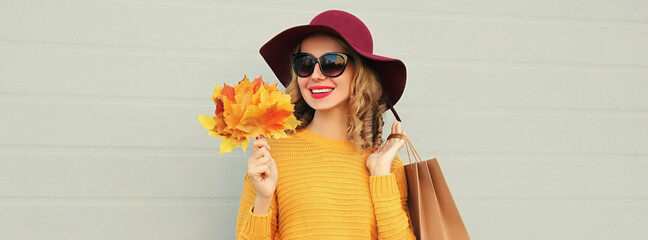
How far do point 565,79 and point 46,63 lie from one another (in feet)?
8.11

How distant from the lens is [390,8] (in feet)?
9.19

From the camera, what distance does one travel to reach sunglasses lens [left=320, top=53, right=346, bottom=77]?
1.98 meters

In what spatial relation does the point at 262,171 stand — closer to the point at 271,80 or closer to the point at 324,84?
the point at 324,84

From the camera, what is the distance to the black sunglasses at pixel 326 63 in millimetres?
1980

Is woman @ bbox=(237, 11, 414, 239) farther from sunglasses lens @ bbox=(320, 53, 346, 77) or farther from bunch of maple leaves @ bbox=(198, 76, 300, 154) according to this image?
bunch of maple leaves @ bbox=(198, 76, 300, 154)

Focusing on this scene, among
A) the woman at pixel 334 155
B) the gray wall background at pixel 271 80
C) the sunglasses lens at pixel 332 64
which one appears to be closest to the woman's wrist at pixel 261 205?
the woman at pixel 334 155

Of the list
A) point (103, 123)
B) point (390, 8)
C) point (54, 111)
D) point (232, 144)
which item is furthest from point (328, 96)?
point (54, 111)

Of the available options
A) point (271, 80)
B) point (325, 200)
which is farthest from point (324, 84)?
point (271, 80)

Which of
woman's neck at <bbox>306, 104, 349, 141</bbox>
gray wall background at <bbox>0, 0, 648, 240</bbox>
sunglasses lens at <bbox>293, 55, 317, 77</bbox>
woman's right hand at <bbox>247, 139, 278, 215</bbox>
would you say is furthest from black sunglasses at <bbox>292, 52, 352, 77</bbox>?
gray wall background at <bbox>0, 0, 648, 240</bbox>

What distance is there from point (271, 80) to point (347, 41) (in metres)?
0.83

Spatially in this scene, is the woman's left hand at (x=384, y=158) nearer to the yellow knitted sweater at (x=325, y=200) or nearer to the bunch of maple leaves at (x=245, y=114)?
the yellow knitted sweater at (x=325, y=200)

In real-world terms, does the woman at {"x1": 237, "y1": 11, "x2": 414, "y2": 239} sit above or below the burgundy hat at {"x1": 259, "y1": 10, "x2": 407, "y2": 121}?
below

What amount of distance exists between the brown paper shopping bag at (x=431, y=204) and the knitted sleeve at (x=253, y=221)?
0.51m

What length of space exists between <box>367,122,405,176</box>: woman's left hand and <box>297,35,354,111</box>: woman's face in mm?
234
